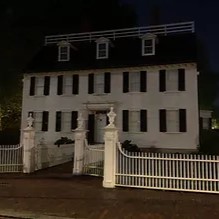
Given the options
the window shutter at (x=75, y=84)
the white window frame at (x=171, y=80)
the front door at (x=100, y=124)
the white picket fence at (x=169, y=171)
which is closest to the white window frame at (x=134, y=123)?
the front door at (x=100, y=124)

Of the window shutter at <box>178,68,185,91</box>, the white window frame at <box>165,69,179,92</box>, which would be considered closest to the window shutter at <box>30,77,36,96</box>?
the white window frame at <box>165,69,179,92</box>

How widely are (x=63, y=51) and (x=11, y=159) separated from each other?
47.8 feet

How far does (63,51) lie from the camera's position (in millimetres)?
26984

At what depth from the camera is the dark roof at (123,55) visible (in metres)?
23.1

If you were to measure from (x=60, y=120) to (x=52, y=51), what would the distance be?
22.9 ft

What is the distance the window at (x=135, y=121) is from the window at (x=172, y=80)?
7.56ft

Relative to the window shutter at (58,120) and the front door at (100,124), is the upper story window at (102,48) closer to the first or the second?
the front door at (100,124)

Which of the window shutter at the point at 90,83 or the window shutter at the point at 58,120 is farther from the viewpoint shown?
the window shutter at the point at 58,120

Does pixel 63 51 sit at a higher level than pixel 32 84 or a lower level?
higher

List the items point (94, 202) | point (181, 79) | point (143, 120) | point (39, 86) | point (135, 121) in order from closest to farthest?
1. point (94, 202)
2. point (181, 79)
3. point (143, 120)
4. point (135, 121)
5. point (39, 86)

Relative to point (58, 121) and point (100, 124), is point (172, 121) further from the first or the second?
point (58, 121)

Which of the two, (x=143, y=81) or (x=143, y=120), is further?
(x=143, y=81)

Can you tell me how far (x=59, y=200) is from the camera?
8.29 m

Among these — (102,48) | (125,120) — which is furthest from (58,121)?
(102,48)
